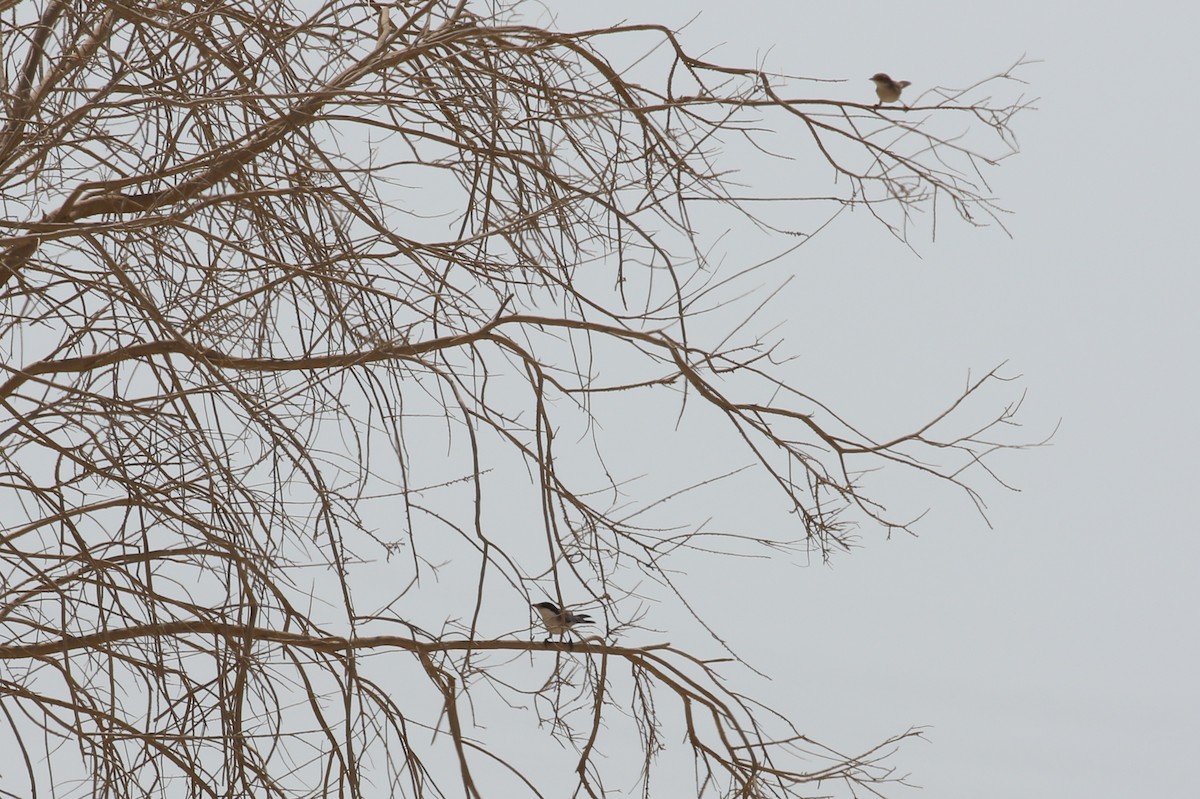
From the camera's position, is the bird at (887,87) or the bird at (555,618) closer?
the bird at (555,618)

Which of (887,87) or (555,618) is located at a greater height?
(887,87)

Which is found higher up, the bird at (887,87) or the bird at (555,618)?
the bird at (887,87)

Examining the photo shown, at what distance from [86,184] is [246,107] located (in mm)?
249

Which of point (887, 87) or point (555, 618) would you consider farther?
point (887, 87)

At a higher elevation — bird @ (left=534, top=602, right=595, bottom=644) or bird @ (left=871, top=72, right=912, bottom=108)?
bird @ (left=871, top=72, right=912, bottom=108)

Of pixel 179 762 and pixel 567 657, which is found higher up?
pixel 567 657

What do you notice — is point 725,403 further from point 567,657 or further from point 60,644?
point 60,644

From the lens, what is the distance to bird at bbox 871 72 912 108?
1751mm

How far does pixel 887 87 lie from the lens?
176 cm

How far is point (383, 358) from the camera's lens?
1371mm

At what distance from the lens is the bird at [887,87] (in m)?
1.75

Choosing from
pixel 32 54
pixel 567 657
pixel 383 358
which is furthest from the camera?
pixel 32 54

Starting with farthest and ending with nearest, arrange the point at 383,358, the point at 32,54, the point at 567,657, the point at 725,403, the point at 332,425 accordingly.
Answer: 1. the point at 332,425
2. the point at 32,54
3. the point at 567,657
4. the point at 725,403
5. the point at 383,358

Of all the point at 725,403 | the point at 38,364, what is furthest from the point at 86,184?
the point at 725,403
